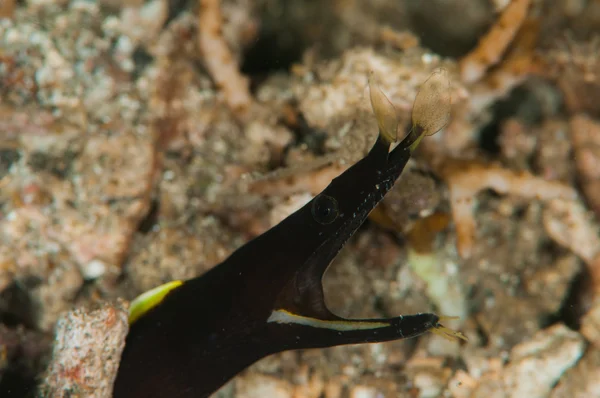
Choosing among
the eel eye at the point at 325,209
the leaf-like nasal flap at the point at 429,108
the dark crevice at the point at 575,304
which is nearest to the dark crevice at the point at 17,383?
the eel eye at the point at 325,209

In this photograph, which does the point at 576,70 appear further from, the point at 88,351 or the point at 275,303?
the point at 88,351

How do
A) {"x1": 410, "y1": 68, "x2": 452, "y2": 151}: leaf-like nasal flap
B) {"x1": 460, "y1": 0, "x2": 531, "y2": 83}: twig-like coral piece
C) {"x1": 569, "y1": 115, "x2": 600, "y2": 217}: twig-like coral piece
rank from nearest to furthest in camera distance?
{"x1": 410, "y1": 68, "x2": 452, "y2": 151}: leaf-like nasal flap
{"x1": 569, "y1": 115, "x2": 600, "y2": 217}: twig-like coral piece
{"x1": 460, "y1": 0, "x2": 531, "y2": 83}: twig-like coral piece

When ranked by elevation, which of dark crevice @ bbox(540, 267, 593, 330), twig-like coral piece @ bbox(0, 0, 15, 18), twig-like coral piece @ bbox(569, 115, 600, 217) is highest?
twig-like coral piece @ bbox(0, 0, 15, 18)

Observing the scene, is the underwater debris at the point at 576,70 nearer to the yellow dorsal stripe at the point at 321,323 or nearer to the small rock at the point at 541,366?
the small rock at the point at 541,366

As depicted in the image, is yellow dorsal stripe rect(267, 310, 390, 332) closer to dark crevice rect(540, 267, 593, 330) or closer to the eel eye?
the eel eye

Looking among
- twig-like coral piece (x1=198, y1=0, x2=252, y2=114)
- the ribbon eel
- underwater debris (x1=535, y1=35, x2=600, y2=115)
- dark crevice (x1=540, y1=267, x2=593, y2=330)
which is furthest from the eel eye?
underwater debris (x1=535, y1=35, x2=600, y2=115)

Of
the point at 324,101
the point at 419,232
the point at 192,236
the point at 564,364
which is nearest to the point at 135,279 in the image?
Answer: the point at 192,236

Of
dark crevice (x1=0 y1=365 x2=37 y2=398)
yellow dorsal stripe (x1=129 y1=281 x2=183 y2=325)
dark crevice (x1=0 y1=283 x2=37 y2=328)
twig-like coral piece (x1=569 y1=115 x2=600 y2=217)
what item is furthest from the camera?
twig-like coral piece (x1=569 y1=115 x2=600 y2=217)
